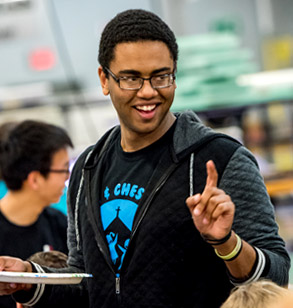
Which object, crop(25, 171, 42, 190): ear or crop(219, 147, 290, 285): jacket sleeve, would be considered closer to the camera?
crop(219, 147, 290, 285): jacket sleeve

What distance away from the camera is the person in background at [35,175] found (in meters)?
3.77

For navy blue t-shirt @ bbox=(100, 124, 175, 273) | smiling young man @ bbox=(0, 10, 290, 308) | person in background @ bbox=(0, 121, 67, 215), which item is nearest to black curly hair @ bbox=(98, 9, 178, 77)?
smiling young man @ bbox=(0, 10, 290, 308)

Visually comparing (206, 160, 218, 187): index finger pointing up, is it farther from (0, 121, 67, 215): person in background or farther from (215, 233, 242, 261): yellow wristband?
(0, 121, 67, 215): person in background

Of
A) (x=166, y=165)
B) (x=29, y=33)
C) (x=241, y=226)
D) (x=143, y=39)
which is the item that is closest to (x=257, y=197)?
(x=241, y=226)

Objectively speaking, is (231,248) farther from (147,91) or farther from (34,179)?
(34,179)

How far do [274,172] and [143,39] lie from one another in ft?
15.2

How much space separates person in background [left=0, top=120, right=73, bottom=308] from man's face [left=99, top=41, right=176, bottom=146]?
1.61 m

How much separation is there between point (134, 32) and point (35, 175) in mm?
1797

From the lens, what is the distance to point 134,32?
7.33 feet

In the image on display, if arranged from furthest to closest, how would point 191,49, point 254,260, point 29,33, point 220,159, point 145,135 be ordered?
point 191,49 → point 29,33 → point 145,135 → point 220,159 → point 254,260

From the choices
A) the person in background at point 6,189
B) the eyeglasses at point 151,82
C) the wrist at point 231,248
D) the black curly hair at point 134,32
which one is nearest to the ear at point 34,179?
the person in background at point 6,189

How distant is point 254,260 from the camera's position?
76.6 inches

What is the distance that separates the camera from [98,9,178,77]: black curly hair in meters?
2.22

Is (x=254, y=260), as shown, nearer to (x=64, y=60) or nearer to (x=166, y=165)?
(x=166, y=165)
